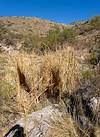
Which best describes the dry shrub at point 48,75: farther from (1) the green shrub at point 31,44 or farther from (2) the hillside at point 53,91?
(1) the green shrub at point 31,44

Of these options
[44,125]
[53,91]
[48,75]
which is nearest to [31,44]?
[48,75]

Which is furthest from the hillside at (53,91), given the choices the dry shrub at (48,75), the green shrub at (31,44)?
the green shrub at (31,44)

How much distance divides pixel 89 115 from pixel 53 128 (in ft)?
1.66

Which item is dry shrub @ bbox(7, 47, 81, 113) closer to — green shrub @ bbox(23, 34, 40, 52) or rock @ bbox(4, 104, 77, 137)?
rock @ bbox(4, 104, 77, 137)

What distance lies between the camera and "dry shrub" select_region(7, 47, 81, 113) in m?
7.37

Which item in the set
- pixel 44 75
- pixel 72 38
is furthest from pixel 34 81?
pixel 72 38

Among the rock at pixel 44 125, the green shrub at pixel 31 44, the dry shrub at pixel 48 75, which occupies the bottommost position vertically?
the rock at pixel 44 125

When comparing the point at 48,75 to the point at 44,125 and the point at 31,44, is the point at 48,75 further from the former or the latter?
the point at 31,44

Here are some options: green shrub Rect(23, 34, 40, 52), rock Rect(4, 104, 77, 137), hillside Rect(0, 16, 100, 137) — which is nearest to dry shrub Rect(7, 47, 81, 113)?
hillside Rect(0, 16, 100, 137)

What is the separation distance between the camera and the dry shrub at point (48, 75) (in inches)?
290

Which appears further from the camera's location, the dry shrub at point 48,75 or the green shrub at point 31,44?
the green shrub at point 31,44

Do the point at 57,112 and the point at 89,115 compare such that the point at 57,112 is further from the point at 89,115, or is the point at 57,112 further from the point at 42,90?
the point at 42,90

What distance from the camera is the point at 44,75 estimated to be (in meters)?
7.76

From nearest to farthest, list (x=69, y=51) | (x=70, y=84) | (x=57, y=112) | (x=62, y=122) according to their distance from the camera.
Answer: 1. (x=62, y=122)
2. (x=57, y=112)
3. (x=70, y=84)
4. (x=69, y=51)
